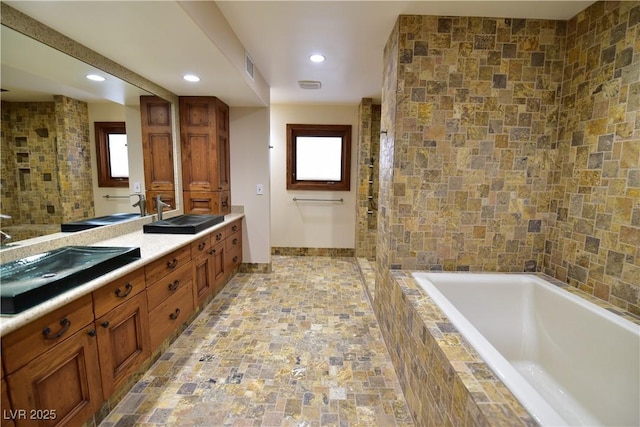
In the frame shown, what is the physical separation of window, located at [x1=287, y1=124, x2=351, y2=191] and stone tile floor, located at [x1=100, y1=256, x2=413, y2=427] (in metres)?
2.07

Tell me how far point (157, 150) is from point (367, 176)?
107 inches

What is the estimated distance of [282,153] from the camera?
453cm

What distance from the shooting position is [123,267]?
1519mm

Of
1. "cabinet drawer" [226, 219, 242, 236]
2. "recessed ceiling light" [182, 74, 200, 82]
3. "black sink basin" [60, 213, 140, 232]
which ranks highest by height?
"recessed ceiling light" [182, 74, 200, 82]

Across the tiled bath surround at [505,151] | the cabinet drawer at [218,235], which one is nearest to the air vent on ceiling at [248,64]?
the tiled bath surround at [505,151]

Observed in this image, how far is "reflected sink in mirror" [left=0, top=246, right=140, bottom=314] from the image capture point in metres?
1.03

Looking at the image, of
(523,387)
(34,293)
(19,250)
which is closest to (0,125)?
(19,250)

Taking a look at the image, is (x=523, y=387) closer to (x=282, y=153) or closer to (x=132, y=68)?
(x=132, y=68)

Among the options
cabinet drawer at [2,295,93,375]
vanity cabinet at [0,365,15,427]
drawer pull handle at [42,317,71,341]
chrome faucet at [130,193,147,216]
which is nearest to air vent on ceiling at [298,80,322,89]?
chrome faucet at [130,193,147,216]

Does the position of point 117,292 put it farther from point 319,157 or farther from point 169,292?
point 319,157

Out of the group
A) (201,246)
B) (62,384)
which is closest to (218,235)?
(201,246)

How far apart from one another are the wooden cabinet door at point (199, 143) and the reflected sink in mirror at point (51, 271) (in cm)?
166

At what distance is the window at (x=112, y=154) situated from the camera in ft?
7.03

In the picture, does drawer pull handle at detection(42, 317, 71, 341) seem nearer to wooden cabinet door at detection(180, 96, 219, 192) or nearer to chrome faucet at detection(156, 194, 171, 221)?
chrome faucet at detection(156, 194, 171, 221)
